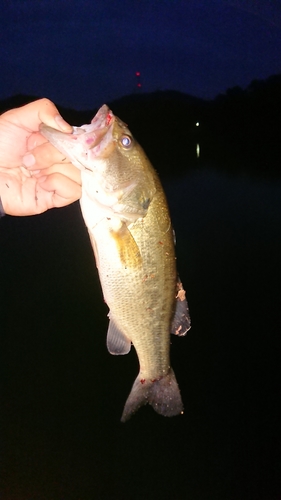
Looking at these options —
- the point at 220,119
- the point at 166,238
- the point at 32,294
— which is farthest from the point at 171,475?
the point at 220,119

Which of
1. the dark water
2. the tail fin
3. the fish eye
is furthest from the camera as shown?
the dark water

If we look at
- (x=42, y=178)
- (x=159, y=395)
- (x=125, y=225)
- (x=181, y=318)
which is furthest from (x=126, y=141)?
(x=159, y=395)

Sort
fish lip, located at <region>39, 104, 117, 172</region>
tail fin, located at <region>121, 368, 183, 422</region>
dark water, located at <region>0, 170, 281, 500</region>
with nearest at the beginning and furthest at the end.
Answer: fish lip, located at <region>39, 104, 117, 172</region> → tail fin, located at <region>121, 368, 183, 422</region> → dark water, located at <region>0, 170, 281, 500</region>

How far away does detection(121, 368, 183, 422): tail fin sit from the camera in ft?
8.51

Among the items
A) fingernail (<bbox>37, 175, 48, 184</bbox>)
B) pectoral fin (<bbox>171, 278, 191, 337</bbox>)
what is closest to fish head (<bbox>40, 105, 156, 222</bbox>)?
fingernail (<bbox>37, 175, 48, 184</bbox>)

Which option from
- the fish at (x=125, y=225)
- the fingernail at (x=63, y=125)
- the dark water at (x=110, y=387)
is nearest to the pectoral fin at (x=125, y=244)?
the fish at (x=125, y=225)

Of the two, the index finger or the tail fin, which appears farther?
the tail fin

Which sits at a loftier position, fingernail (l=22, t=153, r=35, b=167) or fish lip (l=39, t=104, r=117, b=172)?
fish lip (l=39, t=104, r=117, b=172)

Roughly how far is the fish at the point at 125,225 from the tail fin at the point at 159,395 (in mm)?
393

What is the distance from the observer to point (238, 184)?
20.1m

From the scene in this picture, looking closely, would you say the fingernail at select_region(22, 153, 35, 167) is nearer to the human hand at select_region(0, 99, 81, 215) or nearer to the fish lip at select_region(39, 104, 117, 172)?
the human hand at select_region(0, 99, 81, 215)

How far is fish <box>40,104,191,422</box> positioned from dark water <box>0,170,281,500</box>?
648cm

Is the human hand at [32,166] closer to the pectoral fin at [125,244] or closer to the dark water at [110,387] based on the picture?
the pectoral fin at [125,244]

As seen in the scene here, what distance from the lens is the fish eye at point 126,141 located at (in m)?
1.98
